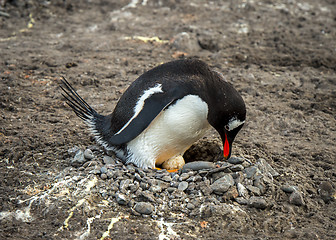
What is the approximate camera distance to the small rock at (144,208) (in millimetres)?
3072

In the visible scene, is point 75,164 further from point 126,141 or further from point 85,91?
point 85,91

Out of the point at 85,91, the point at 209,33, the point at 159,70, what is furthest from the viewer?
the point at 209,33

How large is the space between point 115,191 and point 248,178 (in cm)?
108

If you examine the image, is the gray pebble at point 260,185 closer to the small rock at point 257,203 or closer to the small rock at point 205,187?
the small rock at point 257,203

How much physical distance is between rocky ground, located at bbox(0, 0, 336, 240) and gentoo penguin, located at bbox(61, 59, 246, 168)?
0.21 m

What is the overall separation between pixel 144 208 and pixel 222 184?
656mm

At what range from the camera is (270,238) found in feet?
9.69

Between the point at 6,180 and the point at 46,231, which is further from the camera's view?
the point at 6,180

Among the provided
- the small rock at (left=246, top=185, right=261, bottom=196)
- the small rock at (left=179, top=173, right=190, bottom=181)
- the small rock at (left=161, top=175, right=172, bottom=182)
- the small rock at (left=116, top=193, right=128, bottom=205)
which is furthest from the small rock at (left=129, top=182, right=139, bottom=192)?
the small rock at (left=246, top=185, right=261, bottom=196)

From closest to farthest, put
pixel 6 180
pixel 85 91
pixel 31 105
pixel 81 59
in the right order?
pixel 6 180 → pixel 31 105 → pixel 85 91 → pixel 81 59

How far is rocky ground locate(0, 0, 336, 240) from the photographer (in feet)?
10.1

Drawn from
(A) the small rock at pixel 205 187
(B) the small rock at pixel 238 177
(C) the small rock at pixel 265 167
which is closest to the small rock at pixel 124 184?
(A) the small rock at pixel 205 187

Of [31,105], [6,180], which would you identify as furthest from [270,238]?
[31,105]

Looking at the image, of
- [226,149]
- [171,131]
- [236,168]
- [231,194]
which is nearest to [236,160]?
[236,168]
